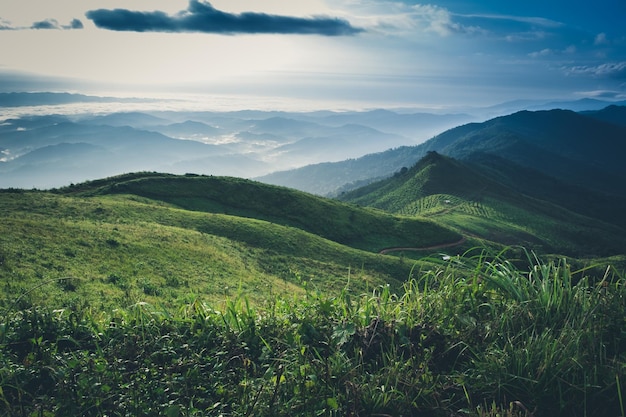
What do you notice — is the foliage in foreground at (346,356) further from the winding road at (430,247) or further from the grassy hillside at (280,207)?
the winding road at (430,247)

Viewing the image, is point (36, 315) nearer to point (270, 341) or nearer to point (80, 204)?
point (270, 341)

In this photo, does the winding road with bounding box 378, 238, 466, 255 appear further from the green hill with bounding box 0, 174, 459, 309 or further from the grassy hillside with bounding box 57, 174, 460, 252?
the green hill with bounding box 0, 174, 459, 309

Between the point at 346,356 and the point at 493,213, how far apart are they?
164 meters

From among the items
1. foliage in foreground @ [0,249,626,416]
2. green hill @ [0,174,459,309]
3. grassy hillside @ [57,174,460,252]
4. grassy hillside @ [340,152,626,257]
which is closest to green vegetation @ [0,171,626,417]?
foliage in foreground @ [0,249,626,416]

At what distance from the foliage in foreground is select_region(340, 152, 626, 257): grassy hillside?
11427 centimetres

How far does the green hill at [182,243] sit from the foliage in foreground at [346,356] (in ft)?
2.53

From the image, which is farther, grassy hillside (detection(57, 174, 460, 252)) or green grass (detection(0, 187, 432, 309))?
grassy hillside (detection(57, 174, 460, 252))

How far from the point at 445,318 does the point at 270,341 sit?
97.7 inches

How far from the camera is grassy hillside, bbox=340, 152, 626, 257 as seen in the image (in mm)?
126062

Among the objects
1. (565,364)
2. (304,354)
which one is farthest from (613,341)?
(304,354)

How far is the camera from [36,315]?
5816mm

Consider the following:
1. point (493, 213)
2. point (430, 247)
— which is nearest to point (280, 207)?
point (430, 247)

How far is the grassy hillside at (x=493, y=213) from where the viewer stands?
12606 cm

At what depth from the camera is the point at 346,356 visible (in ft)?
16.5
